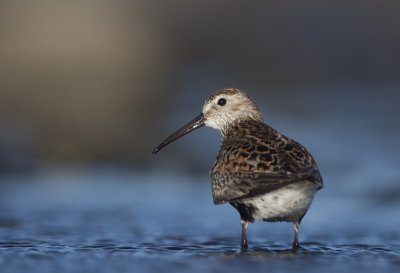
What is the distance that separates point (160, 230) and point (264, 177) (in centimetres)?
250

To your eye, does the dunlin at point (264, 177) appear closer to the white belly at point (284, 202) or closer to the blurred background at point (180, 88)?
the white belly at point (284, 202)

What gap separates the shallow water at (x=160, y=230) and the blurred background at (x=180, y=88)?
9cm

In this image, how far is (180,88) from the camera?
84.0 feet

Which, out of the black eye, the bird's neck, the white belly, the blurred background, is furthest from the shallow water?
the black eye

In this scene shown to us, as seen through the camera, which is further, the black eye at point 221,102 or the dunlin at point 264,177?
the black eye at point 221,102

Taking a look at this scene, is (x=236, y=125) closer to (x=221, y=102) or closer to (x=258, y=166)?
(x=221, y=102)

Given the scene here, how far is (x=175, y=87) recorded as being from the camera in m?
25.6

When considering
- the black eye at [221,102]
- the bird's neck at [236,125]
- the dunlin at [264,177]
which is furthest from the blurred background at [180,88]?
the dunlin at [264,177]

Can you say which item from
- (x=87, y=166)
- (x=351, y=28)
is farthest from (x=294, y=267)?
(x=351, y=28)

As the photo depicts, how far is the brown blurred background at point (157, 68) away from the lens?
18.6 meters

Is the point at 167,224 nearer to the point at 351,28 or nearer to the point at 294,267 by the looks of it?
the point at 294,267

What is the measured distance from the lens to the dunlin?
931 centimetres

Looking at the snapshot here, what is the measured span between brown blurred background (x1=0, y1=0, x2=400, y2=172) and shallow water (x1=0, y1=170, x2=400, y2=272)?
1.66m

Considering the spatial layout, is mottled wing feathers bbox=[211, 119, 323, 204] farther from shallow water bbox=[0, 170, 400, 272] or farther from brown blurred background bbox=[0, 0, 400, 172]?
brown blurred background bbox=[0, 0, 400, 172]
